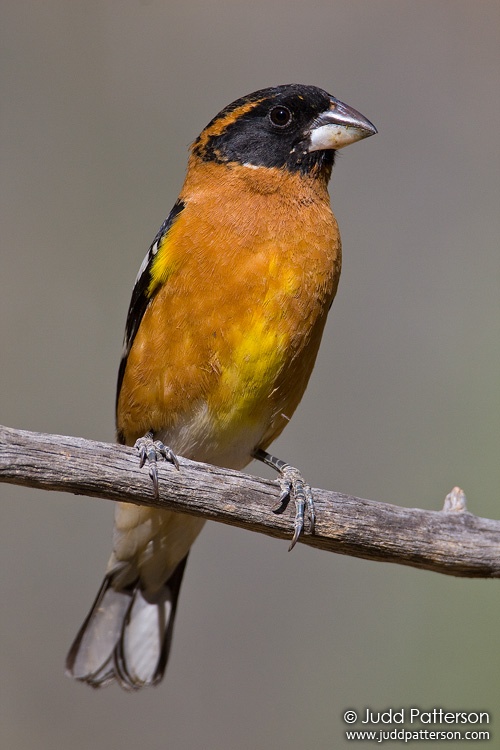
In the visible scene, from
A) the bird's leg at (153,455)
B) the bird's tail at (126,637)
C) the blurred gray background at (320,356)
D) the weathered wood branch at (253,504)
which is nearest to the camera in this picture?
the weathered wood branch at (253,504)

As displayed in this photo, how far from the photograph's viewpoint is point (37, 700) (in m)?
6.41

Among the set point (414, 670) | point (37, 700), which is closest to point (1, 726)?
point (37, 700)

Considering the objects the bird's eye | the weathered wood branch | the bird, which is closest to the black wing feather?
the bird

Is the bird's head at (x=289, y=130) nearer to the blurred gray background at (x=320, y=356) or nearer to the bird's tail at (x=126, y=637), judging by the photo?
the blurred gray background at (x=320, y=356)

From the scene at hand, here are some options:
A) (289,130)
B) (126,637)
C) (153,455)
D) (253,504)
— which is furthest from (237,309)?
(126,637)

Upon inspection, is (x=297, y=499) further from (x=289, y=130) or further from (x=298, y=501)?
(x=289, y=130)

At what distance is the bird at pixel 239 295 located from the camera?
15.5 ft

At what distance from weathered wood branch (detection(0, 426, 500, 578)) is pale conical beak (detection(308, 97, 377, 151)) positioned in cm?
193

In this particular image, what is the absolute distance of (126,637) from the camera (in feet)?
19.4

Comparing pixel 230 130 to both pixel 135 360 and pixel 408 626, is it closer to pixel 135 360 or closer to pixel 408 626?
pixel 135 360

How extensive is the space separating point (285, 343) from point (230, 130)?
1.38 meters

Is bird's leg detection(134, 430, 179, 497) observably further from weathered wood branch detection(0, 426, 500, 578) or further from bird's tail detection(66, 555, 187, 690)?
bird's tail detection(66, 555, 187, 690)

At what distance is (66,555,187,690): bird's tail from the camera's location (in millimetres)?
5809

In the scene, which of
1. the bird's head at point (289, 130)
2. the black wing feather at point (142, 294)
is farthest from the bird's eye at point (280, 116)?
the black wing feather at point (142, 294)
